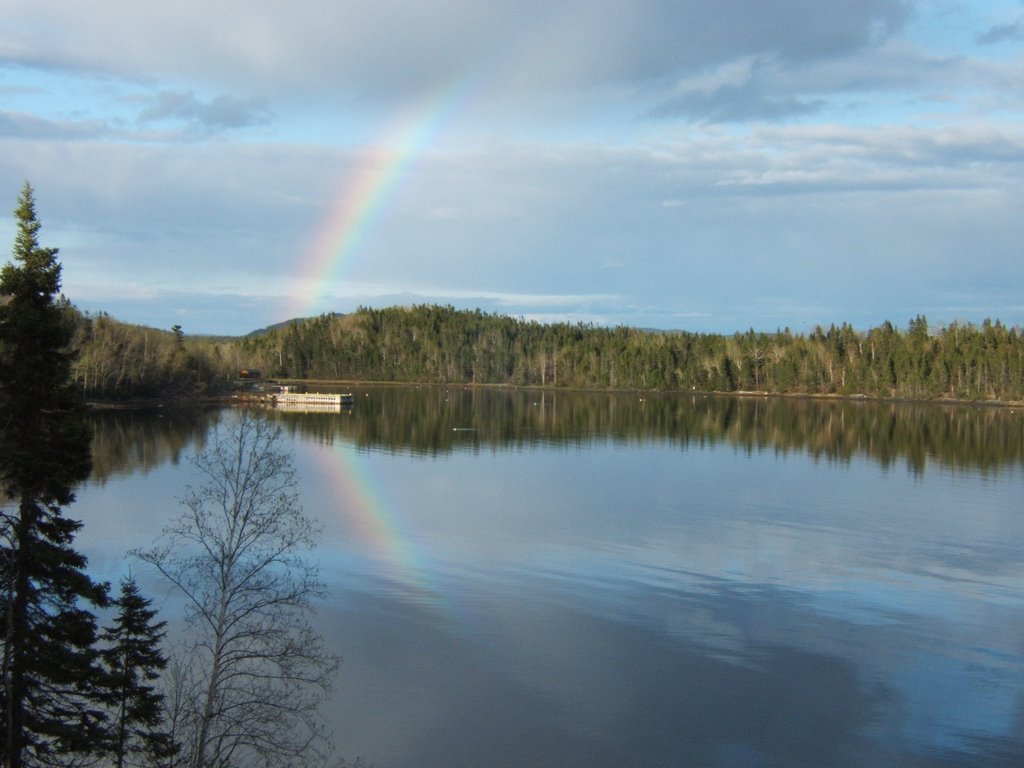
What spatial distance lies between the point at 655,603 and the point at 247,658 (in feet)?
35.4

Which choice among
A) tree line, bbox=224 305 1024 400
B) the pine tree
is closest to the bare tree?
the pine tree

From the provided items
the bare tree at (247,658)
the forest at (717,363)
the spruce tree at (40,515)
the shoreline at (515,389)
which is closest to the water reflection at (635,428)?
the shoreline at (515,389)

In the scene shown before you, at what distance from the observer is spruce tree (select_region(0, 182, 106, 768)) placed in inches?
546

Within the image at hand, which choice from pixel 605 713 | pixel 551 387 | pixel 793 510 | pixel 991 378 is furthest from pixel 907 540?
pixel 551 387

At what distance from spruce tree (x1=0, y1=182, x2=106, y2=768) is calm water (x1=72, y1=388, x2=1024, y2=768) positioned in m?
5.21

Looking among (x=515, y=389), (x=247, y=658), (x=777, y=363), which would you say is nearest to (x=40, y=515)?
(x=247, y=658)

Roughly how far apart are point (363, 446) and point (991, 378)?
109077mm

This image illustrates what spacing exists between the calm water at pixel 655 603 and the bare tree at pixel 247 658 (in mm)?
837

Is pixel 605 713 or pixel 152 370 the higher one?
pixel 152 370

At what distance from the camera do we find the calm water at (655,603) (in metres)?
17.9

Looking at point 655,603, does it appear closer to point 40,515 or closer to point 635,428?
point 40,515

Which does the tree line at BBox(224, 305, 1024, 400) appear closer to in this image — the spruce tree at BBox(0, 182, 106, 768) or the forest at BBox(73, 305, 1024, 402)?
the forest at BBox(73, 305, 1024, 402)

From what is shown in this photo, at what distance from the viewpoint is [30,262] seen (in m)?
15.2

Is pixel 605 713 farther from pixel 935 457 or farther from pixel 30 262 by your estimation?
pixel 935 457
